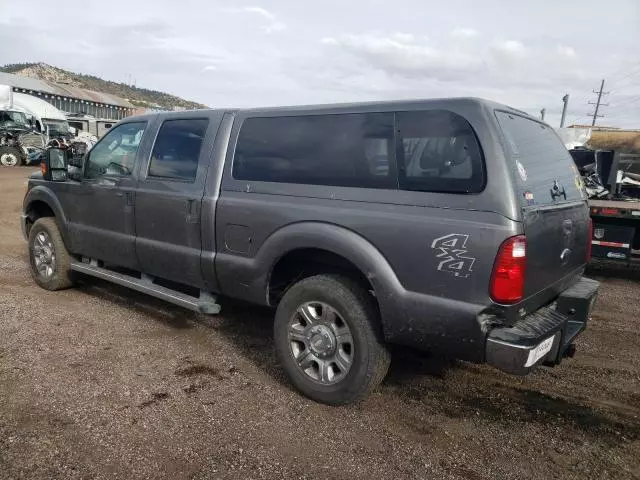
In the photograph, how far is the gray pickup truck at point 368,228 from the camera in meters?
2.74

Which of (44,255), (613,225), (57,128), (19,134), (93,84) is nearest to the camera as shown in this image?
(44,255)

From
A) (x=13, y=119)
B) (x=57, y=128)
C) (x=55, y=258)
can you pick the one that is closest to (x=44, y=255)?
(x=55, y=258)

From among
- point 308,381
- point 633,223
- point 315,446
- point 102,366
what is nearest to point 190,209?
point 102,366

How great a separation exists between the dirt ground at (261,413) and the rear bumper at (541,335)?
509 millimetres

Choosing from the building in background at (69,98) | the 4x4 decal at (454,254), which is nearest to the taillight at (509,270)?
the 4x4 decal at (454,254)

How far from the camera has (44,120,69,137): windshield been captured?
2753 cm

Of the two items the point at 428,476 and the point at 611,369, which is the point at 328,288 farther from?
the point at 611,369

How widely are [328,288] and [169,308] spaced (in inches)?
102

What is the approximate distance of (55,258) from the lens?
17.9 ft

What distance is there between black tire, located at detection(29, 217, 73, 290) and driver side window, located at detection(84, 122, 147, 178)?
0.88 metres

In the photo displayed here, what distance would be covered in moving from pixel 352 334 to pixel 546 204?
139cm

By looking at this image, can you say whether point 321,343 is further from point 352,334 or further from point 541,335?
point 541,335

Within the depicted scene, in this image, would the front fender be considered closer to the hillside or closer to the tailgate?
the tailgate

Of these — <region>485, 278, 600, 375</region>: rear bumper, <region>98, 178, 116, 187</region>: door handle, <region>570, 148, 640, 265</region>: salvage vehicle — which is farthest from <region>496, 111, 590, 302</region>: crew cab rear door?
<region>98, 178, 116, 187</region>: door handle
